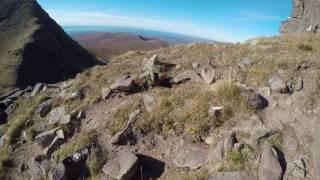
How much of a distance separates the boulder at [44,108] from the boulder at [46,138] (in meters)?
1.68

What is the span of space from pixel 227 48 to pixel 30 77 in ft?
204

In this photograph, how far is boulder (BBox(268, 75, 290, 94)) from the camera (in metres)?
9.57

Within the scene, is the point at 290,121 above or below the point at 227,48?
below

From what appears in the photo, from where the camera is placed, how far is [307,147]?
Result: 7738mm

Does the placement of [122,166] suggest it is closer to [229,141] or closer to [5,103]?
[229,141]

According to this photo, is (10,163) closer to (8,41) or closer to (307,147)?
(307,147)

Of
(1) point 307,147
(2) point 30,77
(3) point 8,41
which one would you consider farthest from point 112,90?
(3) point 8,41

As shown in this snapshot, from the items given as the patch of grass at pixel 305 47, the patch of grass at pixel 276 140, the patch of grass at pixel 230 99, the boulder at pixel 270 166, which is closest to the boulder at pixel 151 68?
the patch of grass at pixel 230 99

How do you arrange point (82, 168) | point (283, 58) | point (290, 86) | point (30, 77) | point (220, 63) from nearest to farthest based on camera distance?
point (82, 168), point (290, 86), point (283, 58), point (220, 63), point (30, 77)

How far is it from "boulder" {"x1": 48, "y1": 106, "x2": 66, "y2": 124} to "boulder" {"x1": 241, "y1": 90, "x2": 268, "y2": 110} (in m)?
6.13

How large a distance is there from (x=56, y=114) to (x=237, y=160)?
6.82 meters

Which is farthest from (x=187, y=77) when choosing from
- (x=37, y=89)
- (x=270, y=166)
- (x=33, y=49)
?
(x=33, y=49)

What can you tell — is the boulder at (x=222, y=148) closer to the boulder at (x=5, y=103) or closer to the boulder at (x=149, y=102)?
the boulder at (x=149, y=102)

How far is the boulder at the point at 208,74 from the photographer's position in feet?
36.3
